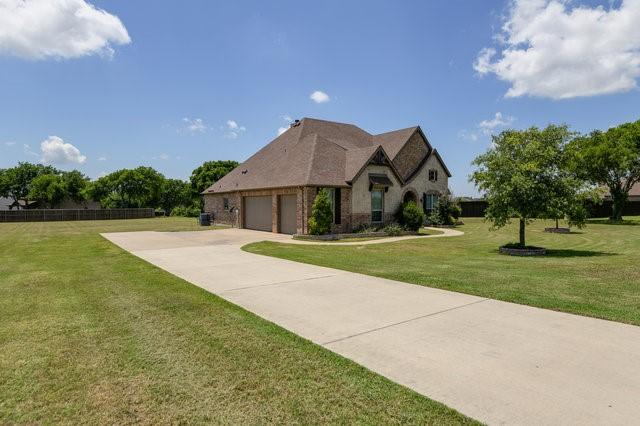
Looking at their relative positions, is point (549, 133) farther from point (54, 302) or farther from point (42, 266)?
point (42, 266)

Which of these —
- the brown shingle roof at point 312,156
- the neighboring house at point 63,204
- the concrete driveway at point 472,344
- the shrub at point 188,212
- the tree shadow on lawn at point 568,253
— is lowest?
the tree shadow on lawn at point 568,253

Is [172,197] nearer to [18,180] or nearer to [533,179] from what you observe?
[18,180]

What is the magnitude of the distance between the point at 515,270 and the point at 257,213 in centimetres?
1976

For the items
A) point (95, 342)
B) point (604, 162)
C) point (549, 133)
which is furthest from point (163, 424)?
point (604, 162)

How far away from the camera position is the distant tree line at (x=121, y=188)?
195 ft

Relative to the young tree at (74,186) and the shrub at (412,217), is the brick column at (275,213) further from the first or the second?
the young tree at (74,186)

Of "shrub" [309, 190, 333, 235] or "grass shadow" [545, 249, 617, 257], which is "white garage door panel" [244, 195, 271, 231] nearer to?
"shrub" [309, 190, 333, 235]

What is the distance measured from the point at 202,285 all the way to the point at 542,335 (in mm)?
6616

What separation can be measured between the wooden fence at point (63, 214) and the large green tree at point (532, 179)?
4894 centimetres

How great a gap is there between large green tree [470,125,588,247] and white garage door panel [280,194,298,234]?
11.4 m

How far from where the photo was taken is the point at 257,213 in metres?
27.4

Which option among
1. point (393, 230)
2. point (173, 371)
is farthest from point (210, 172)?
point (173, 371)

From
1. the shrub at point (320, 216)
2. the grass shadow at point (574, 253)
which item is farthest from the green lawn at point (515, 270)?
the shrub at point (320, 216)

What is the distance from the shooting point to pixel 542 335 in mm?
5215
